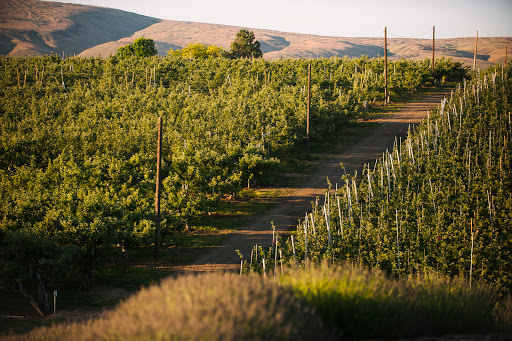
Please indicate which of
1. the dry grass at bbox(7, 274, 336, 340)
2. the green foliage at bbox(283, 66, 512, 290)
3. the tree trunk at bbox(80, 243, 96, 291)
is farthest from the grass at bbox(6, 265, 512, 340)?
the tree trunk at bbox(80, 243, 96, 291)

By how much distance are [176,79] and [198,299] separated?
5053cm

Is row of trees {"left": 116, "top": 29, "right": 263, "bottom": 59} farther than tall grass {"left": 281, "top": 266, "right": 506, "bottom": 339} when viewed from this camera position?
Yes

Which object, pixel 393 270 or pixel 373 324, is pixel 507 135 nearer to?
pixel 393 270

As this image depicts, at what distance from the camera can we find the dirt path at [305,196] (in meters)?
17.7

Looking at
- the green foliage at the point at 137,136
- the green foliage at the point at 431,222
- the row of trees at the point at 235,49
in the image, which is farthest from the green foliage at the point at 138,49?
the green foliage at the point at 431,222

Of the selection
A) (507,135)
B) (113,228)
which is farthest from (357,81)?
(113,228)

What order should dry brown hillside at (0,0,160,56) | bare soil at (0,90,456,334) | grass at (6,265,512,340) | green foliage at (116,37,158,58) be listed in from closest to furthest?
grass at (6,265,512,340)
bare soil at (0,90,456,334)
green foliage at (116,37,158,58)
dry brown hillside at (0,0,160,56)

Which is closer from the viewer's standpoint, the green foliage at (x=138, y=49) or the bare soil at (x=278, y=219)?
the bare soil at (x=278, y=219)

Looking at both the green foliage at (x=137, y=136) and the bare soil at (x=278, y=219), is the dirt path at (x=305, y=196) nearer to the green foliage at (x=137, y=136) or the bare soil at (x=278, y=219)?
the bare soil at (x=278, y=219)

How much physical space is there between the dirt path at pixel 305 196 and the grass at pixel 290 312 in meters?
9.53

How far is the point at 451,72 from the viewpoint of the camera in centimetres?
5575

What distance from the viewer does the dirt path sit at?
17656mm

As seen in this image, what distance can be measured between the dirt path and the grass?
31.3ft

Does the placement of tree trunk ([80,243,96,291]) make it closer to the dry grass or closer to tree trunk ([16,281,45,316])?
tree trunk ([16,281,45,316])
